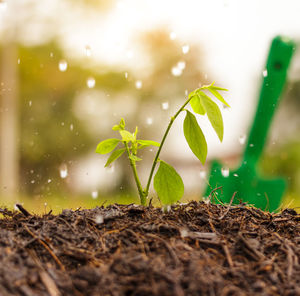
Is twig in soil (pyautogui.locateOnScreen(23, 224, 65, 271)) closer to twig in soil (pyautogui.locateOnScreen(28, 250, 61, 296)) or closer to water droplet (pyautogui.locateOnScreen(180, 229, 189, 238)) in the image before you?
twig in soil (pyautogui.locateOnScreen(28, 250, 61, 296))

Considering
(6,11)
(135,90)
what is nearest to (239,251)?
(135,90)

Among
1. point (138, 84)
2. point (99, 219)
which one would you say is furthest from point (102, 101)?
point (99, 219)

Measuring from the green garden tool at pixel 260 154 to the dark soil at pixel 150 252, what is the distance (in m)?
0.89

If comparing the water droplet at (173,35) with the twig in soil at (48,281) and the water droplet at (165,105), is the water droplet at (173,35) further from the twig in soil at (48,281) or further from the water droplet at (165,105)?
the twig in soil at (48,281)

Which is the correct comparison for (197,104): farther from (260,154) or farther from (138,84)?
(138,84)

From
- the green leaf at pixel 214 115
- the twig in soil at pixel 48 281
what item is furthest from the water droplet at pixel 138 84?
the twig in soil at pixel 48 281

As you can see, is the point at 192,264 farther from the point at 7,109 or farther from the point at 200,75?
the point at 7,109

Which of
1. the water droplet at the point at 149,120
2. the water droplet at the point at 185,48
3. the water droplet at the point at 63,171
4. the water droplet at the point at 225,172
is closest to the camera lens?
the water droplet at the point at 63,171

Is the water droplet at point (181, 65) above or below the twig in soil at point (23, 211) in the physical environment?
above

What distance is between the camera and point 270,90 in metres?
1.92

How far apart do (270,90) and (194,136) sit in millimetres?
1028

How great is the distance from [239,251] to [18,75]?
251 centimetres

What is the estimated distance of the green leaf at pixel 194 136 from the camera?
3.51ft

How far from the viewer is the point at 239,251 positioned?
0.77 m
